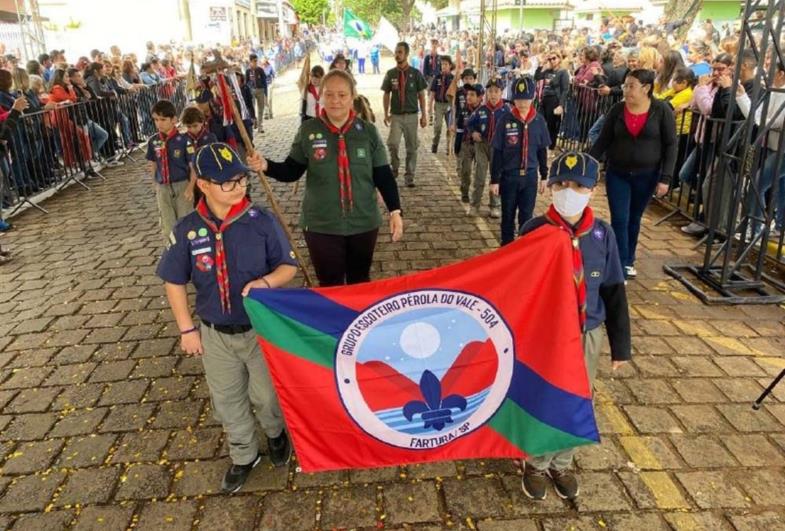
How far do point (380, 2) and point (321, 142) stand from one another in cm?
8090

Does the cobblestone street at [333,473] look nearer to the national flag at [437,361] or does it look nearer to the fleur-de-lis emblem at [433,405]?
the national flag at [437,361]

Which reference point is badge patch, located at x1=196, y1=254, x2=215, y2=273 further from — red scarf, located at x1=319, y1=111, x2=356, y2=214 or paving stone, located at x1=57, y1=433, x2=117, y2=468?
paving stone, located at x1=57, y1=433, x2=117, y2=468

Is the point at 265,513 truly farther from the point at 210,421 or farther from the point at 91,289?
the point at 91,289

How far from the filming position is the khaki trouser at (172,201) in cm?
681

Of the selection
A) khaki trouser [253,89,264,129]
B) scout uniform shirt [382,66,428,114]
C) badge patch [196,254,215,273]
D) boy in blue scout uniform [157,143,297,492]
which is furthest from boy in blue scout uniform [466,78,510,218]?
khaki trouser [253,89,264,129]

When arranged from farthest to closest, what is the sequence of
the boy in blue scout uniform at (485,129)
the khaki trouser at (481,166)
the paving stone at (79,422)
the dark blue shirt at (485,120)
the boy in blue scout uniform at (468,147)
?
the boy in blue scout uniform at (468,147), the khaki trouser at (481,166), the dark blue shirt at (485,120), the boy in blue scout uniform at (485,129), the paving stone at (79,422)

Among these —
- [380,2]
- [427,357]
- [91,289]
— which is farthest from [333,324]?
[380,2]

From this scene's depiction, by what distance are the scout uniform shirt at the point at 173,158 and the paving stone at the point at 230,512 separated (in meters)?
4.21

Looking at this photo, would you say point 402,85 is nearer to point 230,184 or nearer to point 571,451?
point 230,184

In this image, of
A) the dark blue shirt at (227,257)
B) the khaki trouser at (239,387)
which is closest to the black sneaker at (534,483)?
the khaki trouser at (239,387)

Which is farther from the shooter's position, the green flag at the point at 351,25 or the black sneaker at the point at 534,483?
the green flag at the point at 351,25

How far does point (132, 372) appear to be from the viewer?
16.2 feet

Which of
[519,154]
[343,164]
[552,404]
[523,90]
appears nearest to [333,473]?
[552,404]

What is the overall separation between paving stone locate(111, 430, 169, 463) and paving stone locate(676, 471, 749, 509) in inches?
128
